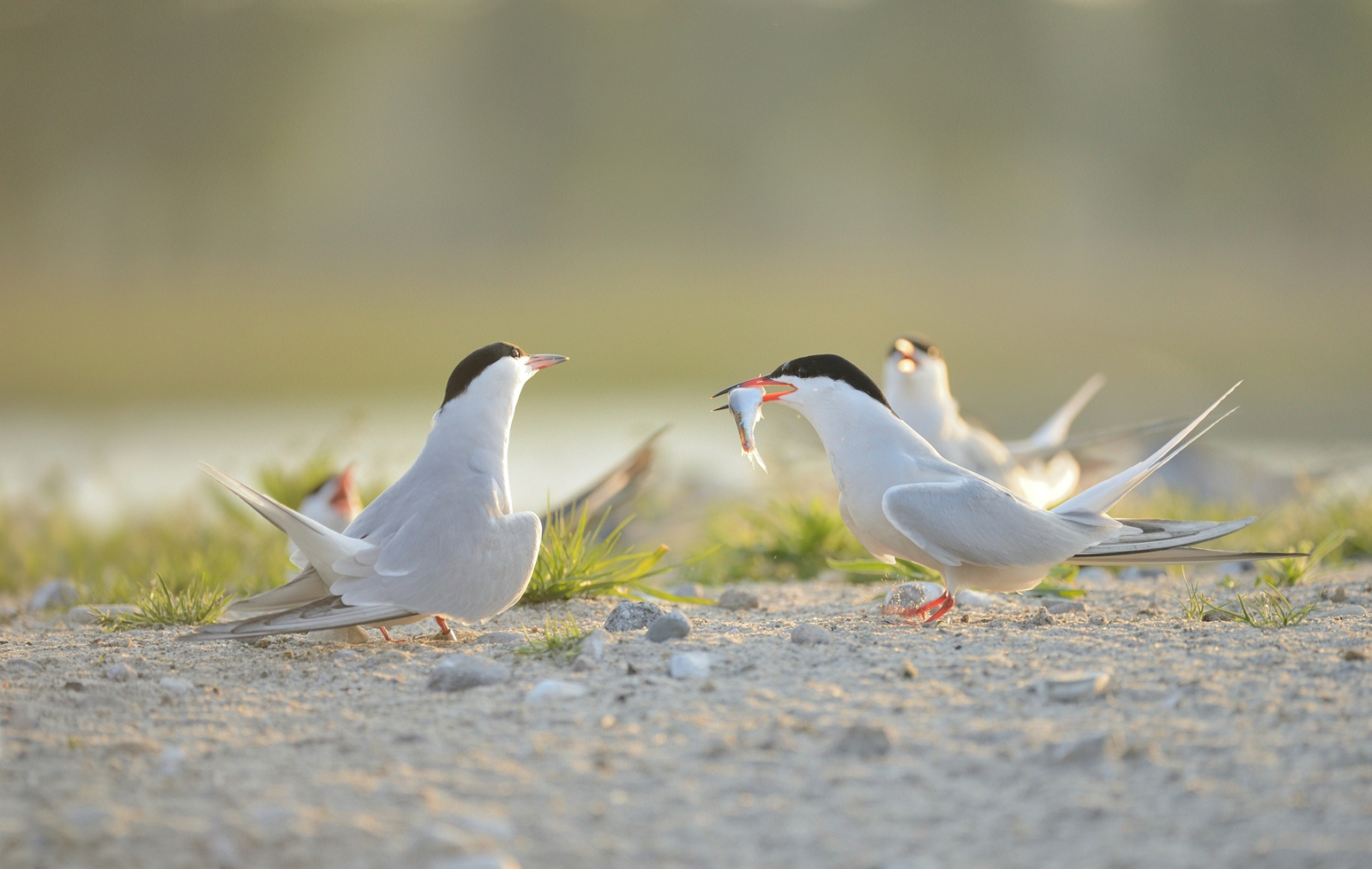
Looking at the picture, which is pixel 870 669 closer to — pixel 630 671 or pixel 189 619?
pixel 630 671

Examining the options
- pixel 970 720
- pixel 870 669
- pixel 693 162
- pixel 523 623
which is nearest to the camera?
pixel 970 720

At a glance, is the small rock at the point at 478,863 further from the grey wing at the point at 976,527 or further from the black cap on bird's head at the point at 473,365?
the black cap on bird's head at the point at 473,365

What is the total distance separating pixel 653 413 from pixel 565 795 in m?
14.5

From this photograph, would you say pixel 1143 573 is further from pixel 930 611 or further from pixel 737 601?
pixel 737 601

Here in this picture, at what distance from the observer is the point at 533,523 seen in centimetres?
382

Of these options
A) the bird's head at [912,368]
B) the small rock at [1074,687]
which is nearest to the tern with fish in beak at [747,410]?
the small rock at [1074,687]

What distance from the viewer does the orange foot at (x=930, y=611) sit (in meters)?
3.90

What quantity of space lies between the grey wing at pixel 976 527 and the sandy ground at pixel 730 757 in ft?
1.06

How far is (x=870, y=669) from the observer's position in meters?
3.20

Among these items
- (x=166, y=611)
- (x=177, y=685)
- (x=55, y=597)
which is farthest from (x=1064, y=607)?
(x=55, y=597)

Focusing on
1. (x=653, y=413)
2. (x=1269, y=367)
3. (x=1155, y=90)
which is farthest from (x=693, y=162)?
(x=653, y=413)

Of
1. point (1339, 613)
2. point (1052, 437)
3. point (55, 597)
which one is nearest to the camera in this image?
point (1339, 613)

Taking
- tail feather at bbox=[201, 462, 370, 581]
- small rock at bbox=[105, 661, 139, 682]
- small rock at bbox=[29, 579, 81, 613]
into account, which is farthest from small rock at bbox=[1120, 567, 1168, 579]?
small rock at bbox=[29, 579, 81, 613]

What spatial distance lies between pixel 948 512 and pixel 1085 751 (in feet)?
4.52
